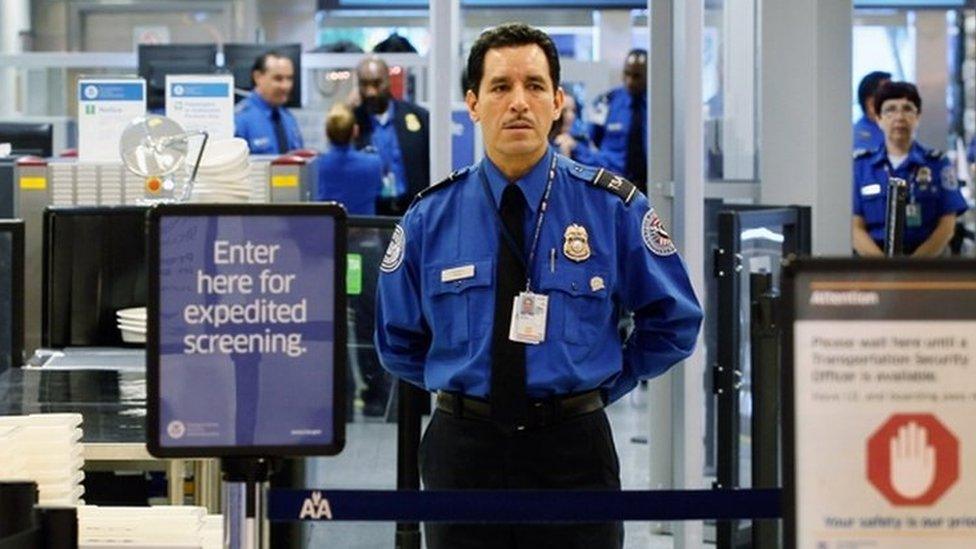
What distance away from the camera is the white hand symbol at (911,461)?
1982mm

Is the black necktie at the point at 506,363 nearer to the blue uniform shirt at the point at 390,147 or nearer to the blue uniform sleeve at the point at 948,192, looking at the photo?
the blue uniform sleeve at the point at 948,192

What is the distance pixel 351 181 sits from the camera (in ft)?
33.3

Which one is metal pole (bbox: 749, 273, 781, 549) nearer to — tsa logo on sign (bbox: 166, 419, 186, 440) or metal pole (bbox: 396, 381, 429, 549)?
metal pole (bbox: 396, 381, 429, 549)

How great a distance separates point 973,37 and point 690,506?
571 inches

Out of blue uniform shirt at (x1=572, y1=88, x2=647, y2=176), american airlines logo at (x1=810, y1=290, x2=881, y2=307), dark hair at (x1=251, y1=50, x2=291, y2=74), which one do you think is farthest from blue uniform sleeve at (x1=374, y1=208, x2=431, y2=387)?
blue uniform shirt at (x1=572, y1=88, x2=647, y2=176)

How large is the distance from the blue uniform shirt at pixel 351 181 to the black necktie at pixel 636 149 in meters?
1.56

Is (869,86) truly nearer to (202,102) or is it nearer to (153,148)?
(202,102)

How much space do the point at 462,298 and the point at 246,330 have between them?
1.43m

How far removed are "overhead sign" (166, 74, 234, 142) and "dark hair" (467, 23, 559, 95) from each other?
13.2 feet

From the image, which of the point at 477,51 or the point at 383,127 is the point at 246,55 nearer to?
the point at 383,127

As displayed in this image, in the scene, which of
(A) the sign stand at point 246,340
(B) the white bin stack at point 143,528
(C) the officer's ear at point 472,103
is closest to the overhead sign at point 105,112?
(C) the officer's ear at point 472,103

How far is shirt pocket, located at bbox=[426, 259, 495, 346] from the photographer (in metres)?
3.61

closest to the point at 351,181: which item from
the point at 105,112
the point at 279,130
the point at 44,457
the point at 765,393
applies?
the point at 279,130

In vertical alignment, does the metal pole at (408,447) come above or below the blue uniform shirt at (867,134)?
below
